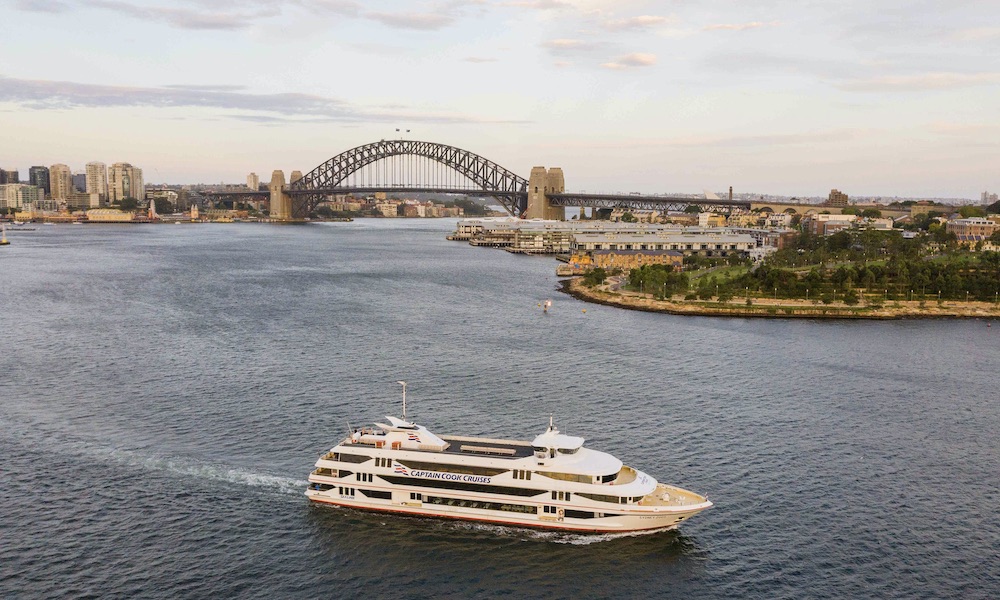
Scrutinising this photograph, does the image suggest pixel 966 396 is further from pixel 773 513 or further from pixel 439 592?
pixel 439 592

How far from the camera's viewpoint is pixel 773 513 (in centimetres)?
1675

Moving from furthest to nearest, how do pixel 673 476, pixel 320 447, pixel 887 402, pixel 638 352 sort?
1. pixel 638 352
2. pixel 887 402
3. pixel 320 447
4. pixel 673 476

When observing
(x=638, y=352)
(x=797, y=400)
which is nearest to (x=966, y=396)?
(x=797, y=400)

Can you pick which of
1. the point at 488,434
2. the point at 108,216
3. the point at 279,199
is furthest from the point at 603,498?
the point at 108,216

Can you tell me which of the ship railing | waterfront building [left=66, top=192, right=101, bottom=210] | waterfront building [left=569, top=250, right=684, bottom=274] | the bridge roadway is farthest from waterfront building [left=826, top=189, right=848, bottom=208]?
waterfront building [left=66, top=192, right=101, bottom=210]

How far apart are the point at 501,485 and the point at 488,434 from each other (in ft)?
13.8

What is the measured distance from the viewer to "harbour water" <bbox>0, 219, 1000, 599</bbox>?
569 inches

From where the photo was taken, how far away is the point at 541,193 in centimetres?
12312

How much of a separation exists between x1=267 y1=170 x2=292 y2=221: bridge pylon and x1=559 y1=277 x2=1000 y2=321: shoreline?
113434 millimetres

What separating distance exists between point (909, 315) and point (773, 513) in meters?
29.2

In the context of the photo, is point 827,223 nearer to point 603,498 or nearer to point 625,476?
point 625,476

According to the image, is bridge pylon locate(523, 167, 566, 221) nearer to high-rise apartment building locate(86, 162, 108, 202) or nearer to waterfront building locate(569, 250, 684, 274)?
waterfront building locate(569, 250, 684, 274)

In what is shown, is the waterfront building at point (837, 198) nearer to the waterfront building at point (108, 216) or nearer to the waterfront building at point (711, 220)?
the waterfront building at point (711, 220)

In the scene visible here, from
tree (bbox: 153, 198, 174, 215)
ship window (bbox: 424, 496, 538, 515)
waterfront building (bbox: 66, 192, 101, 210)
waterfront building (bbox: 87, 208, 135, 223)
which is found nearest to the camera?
ship window (bbox: 424, 496, 538, 515)
